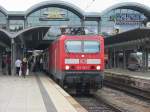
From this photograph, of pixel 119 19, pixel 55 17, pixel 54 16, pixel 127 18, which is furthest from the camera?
pixel 127 18

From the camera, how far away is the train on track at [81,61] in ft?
86.3

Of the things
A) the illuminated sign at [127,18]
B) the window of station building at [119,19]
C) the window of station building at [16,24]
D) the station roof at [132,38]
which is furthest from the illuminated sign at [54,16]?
the station roof at [132,38]

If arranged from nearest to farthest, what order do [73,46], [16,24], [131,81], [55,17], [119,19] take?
[73,46]
[131,81]
[16,24]
[55,17]
[119,19]

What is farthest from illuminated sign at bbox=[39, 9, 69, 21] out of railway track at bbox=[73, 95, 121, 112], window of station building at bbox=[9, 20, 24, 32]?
railway track at bbox=[73, 95, 121, 112]

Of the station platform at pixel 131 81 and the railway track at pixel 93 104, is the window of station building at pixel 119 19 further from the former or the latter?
the railway track at pixel 93 104

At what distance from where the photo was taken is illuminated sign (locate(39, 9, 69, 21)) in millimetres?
77688

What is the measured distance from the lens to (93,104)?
78.8 feet

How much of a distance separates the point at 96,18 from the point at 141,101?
52.7 meters

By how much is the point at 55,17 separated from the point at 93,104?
179ft

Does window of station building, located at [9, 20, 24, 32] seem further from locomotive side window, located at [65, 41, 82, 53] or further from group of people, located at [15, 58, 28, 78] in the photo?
locomotive side window, located at [65, 41, 82, 53]

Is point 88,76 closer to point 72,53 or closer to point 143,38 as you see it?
point 72,53

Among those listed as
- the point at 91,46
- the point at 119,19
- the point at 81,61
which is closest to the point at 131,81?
the point at 91,46

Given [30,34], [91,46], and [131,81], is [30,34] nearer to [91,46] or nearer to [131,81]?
[131,81]

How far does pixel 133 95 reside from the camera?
1166 inches
